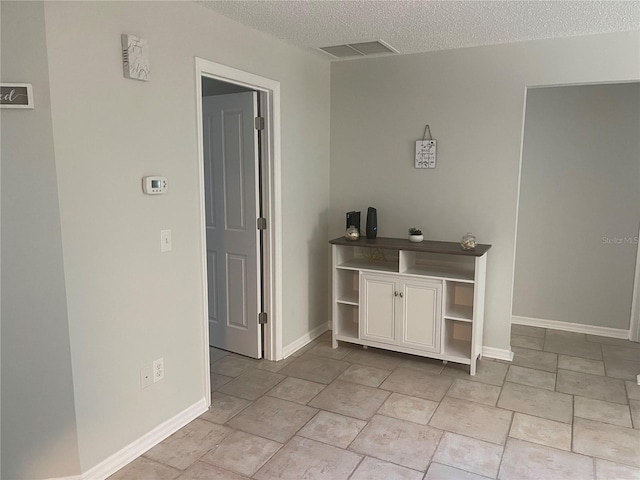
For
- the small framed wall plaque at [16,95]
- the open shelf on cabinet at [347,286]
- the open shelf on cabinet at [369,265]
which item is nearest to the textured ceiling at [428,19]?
the small framed wall plaque at [16,95]

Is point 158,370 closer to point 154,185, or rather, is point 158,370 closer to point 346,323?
point 154,185

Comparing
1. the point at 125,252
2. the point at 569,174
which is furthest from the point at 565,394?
the point at 125,252

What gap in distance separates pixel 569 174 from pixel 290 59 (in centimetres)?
262

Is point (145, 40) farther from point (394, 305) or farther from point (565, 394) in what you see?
point (565, 394)

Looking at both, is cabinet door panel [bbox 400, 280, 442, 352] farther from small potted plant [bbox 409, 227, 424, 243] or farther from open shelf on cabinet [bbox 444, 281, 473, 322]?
small potted plant [bbox 409, 227, 424, 243]

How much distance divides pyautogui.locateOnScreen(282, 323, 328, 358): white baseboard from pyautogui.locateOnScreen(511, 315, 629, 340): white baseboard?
188 cm

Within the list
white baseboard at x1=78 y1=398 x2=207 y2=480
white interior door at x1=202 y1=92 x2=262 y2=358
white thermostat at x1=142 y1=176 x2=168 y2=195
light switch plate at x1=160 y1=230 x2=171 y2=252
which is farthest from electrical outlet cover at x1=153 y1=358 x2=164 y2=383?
white interior door at x1=202 y1=92 x2=262 y2=358

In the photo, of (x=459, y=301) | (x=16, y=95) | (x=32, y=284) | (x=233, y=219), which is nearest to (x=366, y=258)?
(x=459, y=301)

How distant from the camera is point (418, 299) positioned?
367 cm

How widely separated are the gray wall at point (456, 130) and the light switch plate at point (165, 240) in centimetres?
199

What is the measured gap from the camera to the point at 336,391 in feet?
10.9

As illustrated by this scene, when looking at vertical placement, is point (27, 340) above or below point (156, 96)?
below

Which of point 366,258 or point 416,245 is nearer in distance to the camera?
point 416,245

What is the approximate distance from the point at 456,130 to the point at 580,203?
4.71 feet
